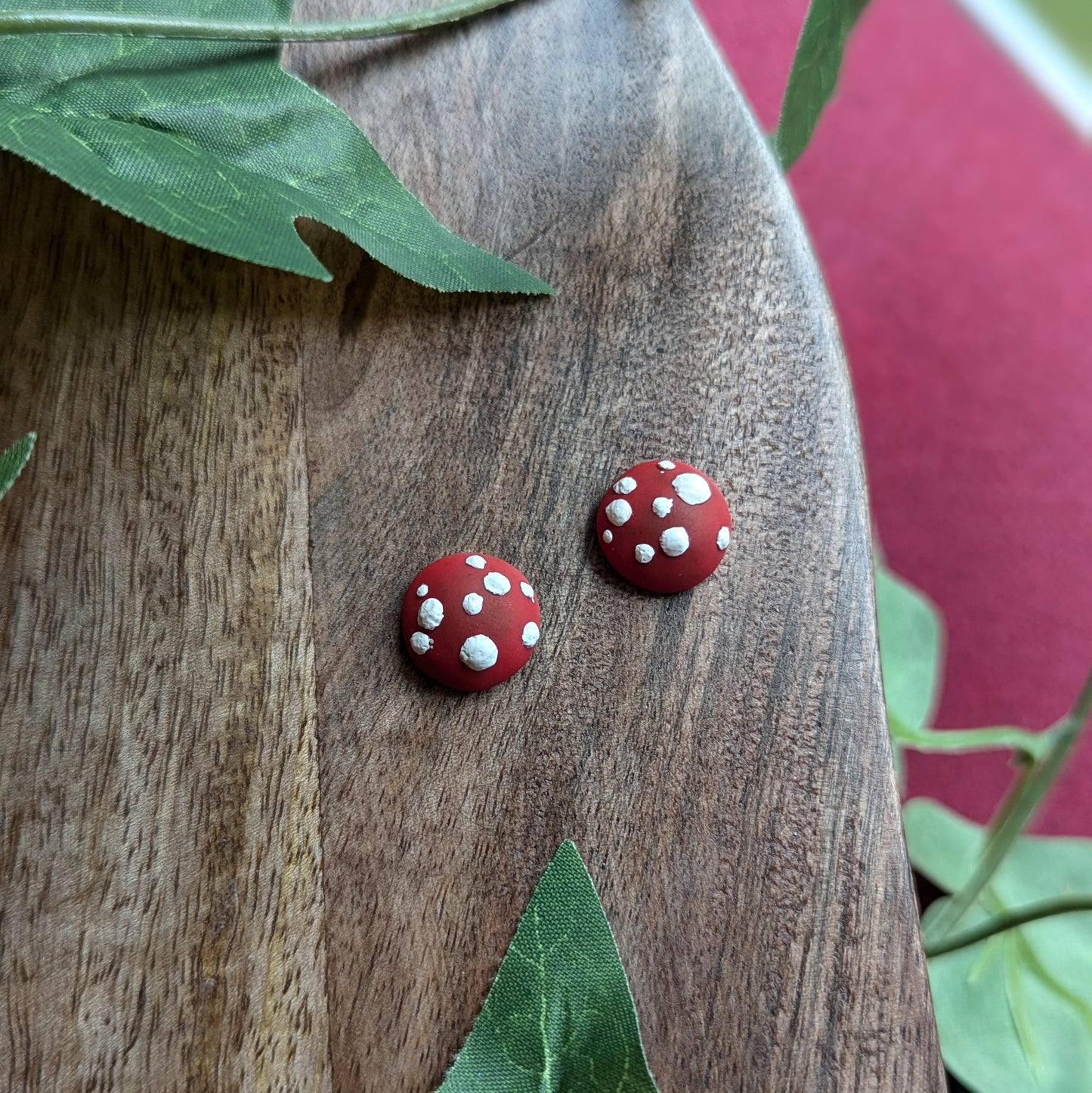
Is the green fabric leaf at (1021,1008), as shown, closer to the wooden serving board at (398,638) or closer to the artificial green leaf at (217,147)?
the wooden serving board at (398,638)

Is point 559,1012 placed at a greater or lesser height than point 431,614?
lesser

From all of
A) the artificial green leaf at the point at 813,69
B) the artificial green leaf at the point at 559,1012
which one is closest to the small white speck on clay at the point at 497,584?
the artificial green leaf at the point at 559,1012

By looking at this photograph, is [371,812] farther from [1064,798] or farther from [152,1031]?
[1064,798]

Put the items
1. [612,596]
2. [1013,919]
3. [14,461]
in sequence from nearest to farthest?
1. [14,461]
2. [612,596]
3. [1013,919]

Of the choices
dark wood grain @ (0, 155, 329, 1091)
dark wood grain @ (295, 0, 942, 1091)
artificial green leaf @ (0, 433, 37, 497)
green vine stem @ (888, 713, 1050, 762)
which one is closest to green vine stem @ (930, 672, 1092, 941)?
green vine stem @ (888, 713, 1050, 762)

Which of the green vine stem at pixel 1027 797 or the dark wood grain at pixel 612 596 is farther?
the green vine stem at pixel 1027 797

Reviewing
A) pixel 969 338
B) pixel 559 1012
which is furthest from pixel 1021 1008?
pixel 969 338

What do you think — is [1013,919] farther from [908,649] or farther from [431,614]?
[431,614]

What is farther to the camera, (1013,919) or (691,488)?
(1013,919)
